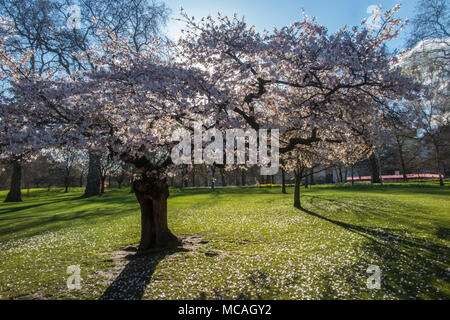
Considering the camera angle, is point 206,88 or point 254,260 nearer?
point 206,88

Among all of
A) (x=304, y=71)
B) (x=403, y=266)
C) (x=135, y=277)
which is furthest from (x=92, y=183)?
(x=403, y=266)

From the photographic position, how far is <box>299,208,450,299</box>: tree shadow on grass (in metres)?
6.51

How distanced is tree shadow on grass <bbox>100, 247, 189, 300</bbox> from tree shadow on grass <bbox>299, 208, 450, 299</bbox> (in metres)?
4.93

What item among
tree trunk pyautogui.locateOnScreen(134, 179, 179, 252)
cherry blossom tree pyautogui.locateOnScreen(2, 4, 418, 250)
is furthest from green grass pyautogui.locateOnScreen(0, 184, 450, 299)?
cherry blossom tree pyautogui.locateOnScreen(2, 4, 418, 250)

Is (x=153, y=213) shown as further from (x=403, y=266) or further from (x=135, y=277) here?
(x=403, y=266)

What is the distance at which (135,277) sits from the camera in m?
8.14

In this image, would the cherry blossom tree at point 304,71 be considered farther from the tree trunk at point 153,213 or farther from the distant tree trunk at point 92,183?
the distant tree trunk at point 92,183

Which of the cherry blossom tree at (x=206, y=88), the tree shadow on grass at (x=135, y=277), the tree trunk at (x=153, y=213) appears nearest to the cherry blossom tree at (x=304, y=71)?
the cherry blossom tree at (x=206, y=88)

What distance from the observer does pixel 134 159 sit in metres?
10.1

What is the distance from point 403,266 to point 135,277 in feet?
26.5

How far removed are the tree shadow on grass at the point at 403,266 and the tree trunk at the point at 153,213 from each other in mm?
6766
